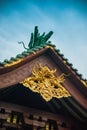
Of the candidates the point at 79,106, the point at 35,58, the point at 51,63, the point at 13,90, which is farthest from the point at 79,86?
the point at 13,90

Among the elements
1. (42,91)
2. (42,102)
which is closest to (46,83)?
(42,91)

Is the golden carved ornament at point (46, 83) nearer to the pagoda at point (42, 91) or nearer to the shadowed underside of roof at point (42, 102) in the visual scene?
the pagoda at point (42, 91)

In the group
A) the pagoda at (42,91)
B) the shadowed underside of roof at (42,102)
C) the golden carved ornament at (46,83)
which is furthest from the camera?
the shadowed underside of roof at (42,102)

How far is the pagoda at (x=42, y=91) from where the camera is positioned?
5.14 metres

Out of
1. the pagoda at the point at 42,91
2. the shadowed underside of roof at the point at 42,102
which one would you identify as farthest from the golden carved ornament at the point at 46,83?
the shadowed underside of roof at the point at 42,102

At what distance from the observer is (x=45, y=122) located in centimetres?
556

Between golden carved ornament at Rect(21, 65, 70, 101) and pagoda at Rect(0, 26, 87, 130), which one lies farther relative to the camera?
golden carved ornament at Rect(21, 65, 70, 101)

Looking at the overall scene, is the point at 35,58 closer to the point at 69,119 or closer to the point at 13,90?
the point at 13,90

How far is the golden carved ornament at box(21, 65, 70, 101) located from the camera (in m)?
5.27

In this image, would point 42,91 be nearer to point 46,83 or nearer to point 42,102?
point 46,83

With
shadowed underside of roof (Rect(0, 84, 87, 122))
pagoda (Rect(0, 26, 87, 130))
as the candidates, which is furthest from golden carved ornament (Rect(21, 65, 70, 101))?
shadowed underside of roof (Rect(0, 84, 87, 122))

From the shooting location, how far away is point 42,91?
5301mm

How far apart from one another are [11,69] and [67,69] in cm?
140

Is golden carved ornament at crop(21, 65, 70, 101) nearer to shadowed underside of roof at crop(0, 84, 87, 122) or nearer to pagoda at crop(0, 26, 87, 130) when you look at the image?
pagoda at crop(0, 26, 87, 130)
